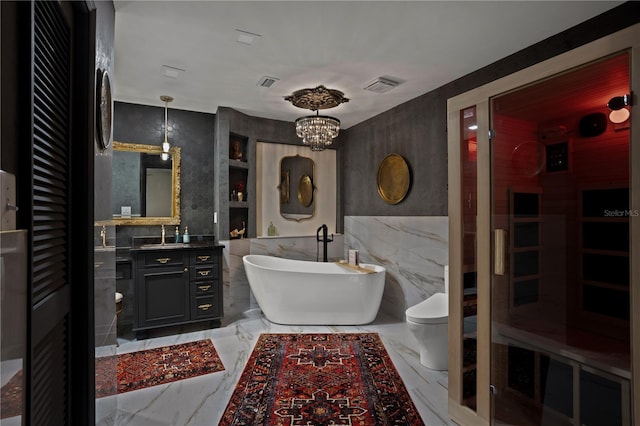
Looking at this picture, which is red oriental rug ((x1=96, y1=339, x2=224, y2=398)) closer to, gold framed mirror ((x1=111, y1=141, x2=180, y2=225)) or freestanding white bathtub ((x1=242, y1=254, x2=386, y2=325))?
freestanding white bathtub ((x1=242, y1=254, x2=386, y2=325))

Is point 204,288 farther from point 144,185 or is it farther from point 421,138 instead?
point 421,138

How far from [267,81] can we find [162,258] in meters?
2.12

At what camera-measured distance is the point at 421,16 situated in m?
2.14

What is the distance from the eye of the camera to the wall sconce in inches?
54.8

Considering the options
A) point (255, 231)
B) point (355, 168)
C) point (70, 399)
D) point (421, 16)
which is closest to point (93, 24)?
point (70, 399)

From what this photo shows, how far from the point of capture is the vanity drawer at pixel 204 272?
145 inches

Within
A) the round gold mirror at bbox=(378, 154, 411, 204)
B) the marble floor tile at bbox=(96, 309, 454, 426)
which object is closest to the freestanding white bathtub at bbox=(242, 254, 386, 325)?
the marble floor tile at bbox=(96, 309, 454, 426)

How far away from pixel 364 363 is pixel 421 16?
2.66 metres

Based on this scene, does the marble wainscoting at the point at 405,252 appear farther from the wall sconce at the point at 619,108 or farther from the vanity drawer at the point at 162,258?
the vanity drawer at the point at 162,258

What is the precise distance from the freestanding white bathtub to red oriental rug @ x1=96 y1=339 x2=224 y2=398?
83cm

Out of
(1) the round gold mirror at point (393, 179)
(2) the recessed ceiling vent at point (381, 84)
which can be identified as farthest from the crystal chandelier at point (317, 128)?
(1) the round gold mirror at point (393, 179)

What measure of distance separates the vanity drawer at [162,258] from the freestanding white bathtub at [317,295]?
2.48 feet

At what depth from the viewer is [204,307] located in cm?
372

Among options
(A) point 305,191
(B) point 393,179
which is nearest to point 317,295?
(B) point 393,179
